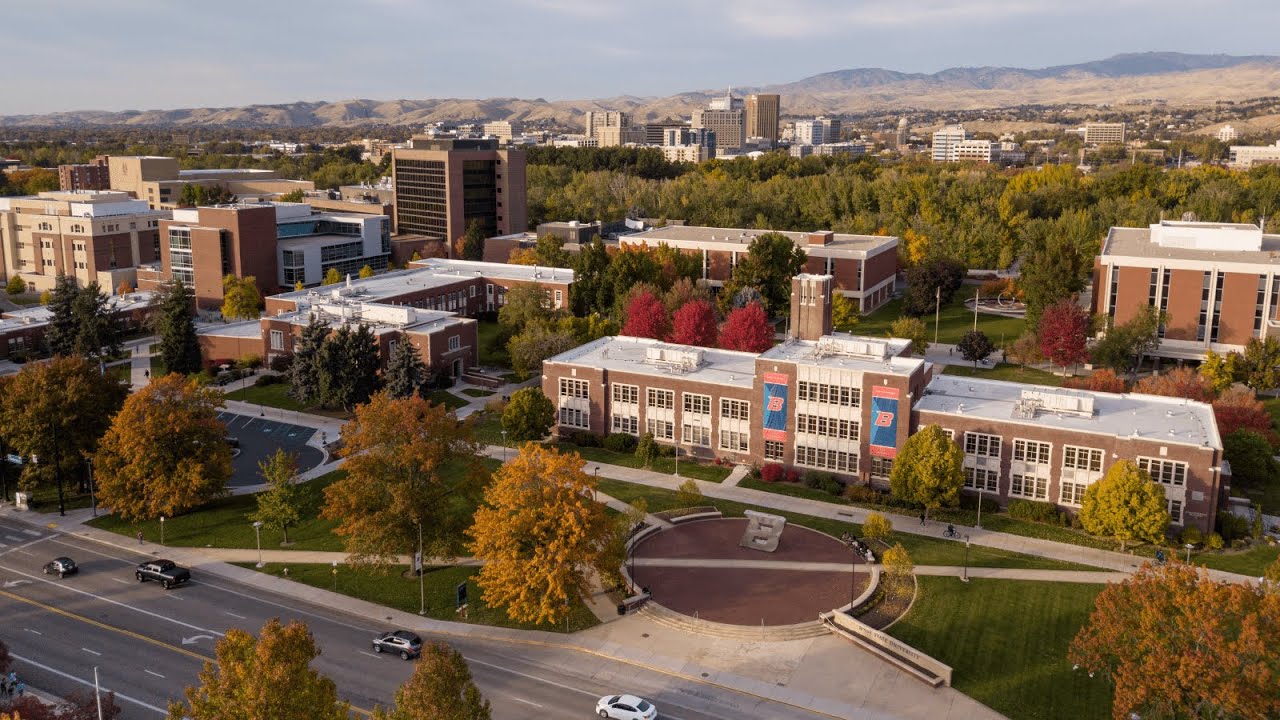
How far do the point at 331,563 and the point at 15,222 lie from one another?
108833 millimetres

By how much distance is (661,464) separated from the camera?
68.4 metres

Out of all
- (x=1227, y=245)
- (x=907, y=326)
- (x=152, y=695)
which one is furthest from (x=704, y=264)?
(x=152, y=695)

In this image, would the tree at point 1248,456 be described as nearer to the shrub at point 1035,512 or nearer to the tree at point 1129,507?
the tree at point 1129,507

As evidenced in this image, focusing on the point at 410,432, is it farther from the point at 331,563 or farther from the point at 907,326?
the point at 907,326

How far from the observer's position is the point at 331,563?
177ft

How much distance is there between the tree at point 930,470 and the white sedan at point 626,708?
25078mm

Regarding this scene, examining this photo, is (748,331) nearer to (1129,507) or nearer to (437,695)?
(1129,507)

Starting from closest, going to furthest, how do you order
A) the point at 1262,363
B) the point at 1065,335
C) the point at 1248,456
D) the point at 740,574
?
the point at 740,574 → the point at 1248,456 → the point at 1262,363 → the point at 1065,335

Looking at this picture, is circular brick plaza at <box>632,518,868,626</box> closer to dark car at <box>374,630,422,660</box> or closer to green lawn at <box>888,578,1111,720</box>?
green lawn at <box>888,578,1111,720</box>

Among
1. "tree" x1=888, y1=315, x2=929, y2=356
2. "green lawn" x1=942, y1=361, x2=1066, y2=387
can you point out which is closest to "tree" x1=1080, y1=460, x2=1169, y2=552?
"green lawn" x1=942, y1=361, x2=1066, y2=387

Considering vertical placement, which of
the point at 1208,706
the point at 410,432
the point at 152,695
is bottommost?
the point at 152,695

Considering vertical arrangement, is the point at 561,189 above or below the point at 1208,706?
above

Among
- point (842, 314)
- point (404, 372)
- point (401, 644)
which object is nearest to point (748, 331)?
point (842, 314)

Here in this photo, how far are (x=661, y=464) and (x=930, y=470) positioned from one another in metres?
19.0
